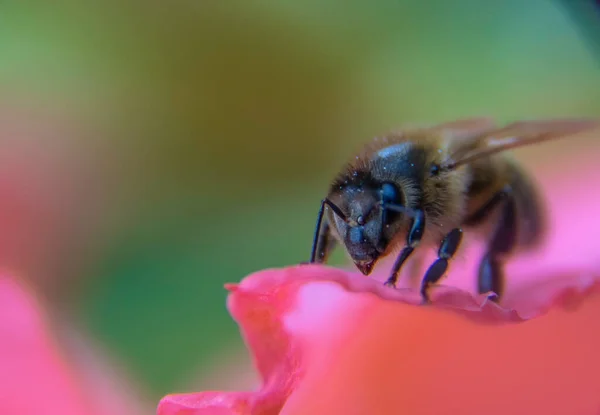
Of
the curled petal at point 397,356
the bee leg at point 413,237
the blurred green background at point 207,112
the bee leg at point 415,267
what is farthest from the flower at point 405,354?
the blurred green background at point 207,112

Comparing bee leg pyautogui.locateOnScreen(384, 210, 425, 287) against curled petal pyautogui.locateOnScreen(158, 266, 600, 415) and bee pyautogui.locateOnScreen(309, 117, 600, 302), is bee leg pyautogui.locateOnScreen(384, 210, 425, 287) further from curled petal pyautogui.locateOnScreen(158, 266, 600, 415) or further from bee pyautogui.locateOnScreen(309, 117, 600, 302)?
curled petal pyautogui.locateOnScreen(158, 266, 600, 415)

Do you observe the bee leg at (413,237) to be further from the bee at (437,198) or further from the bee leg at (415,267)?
the bee leg at (415,267)

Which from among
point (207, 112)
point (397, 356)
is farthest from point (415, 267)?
point (207, 112)

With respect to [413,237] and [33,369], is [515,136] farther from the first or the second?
[33,369]

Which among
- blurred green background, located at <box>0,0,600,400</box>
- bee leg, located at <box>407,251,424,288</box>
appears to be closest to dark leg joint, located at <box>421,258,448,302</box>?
bee leg, located at <box>407,251,424,288</box>

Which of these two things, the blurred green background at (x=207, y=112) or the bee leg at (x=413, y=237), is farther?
the blurred green background at (x=207, y=112)
